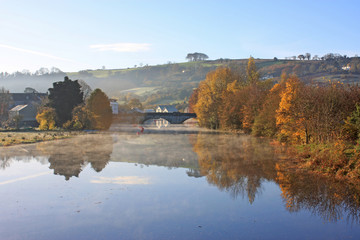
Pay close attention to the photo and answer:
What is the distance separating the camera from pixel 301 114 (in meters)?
34.9

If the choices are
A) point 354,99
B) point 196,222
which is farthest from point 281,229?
point 354,99

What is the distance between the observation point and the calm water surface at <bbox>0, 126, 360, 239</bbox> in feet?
43.8

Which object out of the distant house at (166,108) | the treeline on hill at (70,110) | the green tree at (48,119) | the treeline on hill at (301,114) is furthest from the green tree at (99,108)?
the distant house at (166,108)

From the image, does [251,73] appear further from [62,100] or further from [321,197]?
[321,197]

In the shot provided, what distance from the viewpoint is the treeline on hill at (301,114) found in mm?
23797

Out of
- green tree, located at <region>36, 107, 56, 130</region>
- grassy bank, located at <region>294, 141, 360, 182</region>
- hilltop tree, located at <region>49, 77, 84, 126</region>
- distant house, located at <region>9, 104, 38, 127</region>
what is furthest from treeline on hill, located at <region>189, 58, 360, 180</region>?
distant house, located at <region>9, 104, 38, 127</region>

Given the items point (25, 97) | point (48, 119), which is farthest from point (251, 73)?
point (25, 97)

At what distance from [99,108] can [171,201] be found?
5812cm

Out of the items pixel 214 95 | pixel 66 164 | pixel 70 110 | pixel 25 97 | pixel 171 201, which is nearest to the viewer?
pixel 171 201

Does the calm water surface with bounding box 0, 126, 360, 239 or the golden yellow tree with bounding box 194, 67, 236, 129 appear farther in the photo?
the golden yellow tree with bounding box 194, 67, 236, 129

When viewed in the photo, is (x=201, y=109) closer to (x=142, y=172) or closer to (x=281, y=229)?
(x=142, y=172)

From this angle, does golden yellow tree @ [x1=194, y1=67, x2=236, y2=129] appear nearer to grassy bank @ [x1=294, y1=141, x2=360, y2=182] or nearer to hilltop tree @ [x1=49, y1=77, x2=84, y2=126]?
hilltop tree @ [x1=49, y1=77, x2=84, y2=126]

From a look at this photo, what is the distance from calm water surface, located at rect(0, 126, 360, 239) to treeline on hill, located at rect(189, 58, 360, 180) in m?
2.87

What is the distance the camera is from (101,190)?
19641 mm
